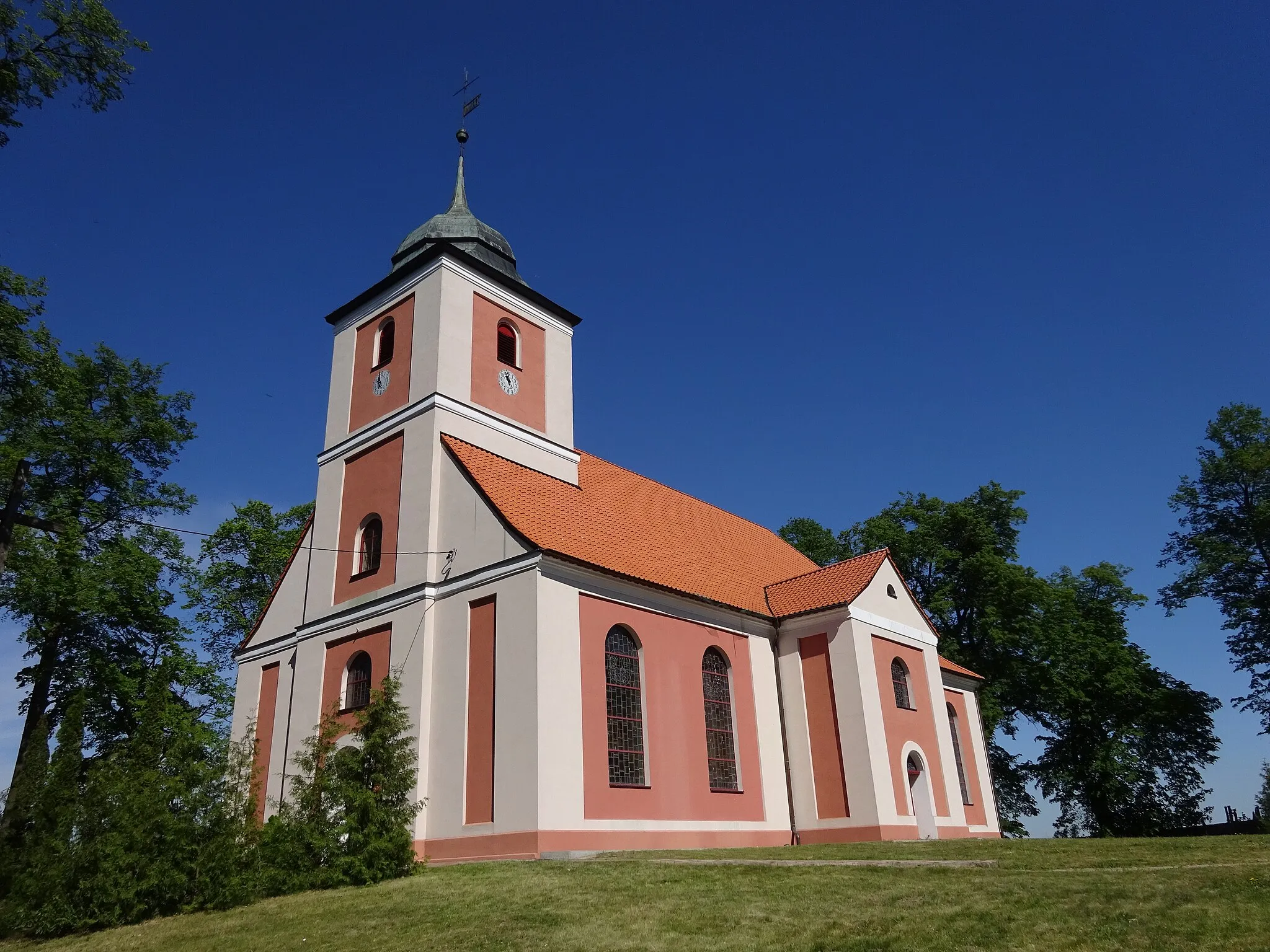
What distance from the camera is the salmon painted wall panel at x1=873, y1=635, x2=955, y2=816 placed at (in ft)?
73.3

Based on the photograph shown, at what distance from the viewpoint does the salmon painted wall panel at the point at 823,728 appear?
21781 millimetres

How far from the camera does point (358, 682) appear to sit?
798 inches

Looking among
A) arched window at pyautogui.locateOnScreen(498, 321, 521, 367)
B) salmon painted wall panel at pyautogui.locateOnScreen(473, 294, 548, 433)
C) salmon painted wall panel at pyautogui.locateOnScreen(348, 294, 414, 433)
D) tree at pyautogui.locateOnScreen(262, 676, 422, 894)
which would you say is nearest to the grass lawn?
tree at pyautogui.locateOnScreen(262, 676, 422, 894)

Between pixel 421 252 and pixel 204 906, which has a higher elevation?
pixel 421 252

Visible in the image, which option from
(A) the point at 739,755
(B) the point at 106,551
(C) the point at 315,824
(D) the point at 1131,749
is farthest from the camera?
(D) the point at 1131,749

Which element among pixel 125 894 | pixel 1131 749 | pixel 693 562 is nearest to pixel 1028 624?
pixel 1131 749

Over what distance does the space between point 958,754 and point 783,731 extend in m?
9.23

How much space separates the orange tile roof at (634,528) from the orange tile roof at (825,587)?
0.49 metres

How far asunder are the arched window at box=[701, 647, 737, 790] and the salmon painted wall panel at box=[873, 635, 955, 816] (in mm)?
3885

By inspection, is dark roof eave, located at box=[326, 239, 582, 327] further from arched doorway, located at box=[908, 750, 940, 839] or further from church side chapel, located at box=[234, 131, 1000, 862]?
arched doorway, located at box=[908, 750, 940, 839]

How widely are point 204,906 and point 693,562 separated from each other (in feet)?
45.0

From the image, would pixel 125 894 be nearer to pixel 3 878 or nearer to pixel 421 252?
pixel 3 878

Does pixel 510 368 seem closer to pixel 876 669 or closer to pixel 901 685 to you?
pixel 876 669

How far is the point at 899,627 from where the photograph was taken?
2455 centimetres
